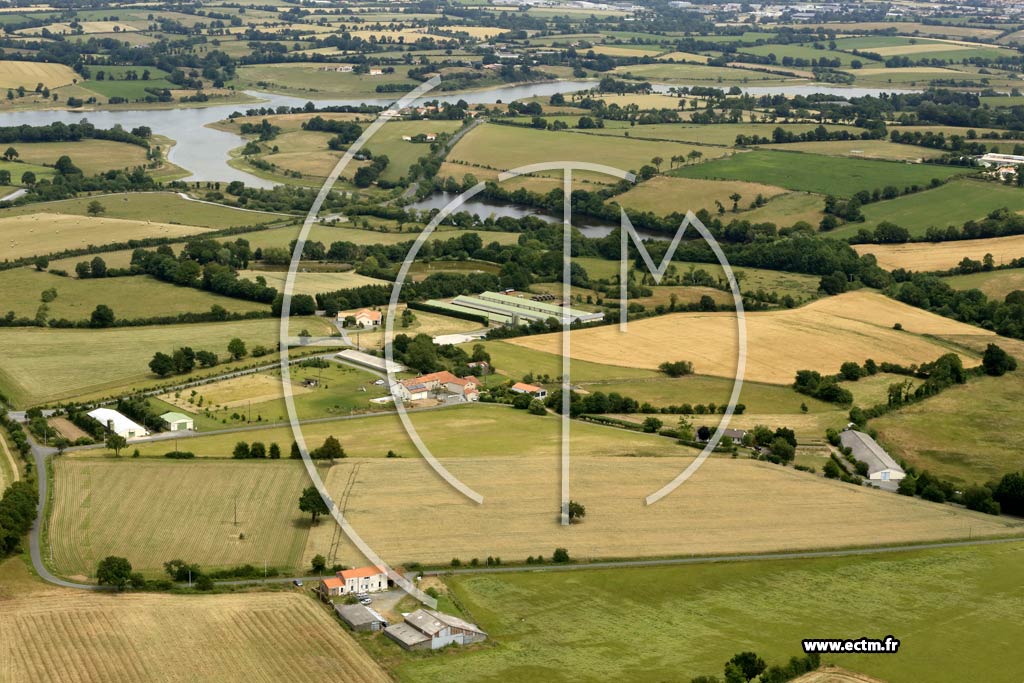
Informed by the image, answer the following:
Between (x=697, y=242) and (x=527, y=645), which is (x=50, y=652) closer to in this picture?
(x=527, y=645)

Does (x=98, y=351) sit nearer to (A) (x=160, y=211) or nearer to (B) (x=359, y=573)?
(B) (x=359, y=573)

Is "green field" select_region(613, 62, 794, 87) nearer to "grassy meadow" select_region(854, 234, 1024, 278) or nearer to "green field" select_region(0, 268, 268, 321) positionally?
"grassy meadow" select_region(854, 234, 1024, 278)

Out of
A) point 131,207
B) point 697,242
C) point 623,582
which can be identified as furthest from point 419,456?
point 131,207

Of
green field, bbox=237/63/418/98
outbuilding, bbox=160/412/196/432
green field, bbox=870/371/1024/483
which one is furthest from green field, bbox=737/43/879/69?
outbuilding, bbox=160/412/196/432

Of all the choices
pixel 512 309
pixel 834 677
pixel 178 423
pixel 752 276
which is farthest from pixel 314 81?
pixel 834 677

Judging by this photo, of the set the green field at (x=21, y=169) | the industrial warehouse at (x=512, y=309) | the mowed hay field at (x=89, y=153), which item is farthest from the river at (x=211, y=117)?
the industrial warehouse at (x=512, y=309)

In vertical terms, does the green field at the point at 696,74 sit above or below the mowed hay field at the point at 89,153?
above

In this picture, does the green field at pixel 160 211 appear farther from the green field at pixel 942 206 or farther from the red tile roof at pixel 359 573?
the red tile roof at pixel 359 573
